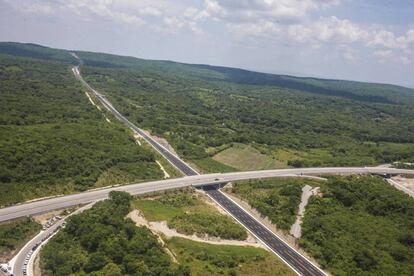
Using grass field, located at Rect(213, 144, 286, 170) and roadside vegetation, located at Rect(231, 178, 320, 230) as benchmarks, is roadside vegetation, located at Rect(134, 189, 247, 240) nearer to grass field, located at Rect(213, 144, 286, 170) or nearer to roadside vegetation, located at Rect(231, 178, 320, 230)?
Result: roadside vegetation, located at Rect(231, 178, 320, 230)

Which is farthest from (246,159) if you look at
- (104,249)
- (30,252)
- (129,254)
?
(30,252)

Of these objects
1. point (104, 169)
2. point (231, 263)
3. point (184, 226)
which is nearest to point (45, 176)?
point (104, 169)

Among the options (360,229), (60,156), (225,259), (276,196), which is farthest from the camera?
(60,156)

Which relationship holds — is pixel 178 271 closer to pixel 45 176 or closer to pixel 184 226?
pixel 184 226

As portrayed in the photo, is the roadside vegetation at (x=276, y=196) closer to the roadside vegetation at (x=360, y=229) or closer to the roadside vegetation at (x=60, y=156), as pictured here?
the roadside vegetation at (x=360, y=229)

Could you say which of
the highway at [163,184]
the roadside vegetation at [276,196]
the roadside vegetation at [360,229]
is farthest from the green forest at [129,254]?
the roadside vegetation at [276,196]

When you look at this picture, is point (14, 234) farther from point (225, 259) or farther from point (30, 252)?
point (225, 259)

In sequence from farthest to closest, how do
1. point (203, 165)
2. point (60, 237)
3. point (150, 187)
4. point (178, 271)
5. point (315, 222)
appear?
point (203, 165), point (150, 187), point (315, 222), point (60, 237), point (178, 271)
